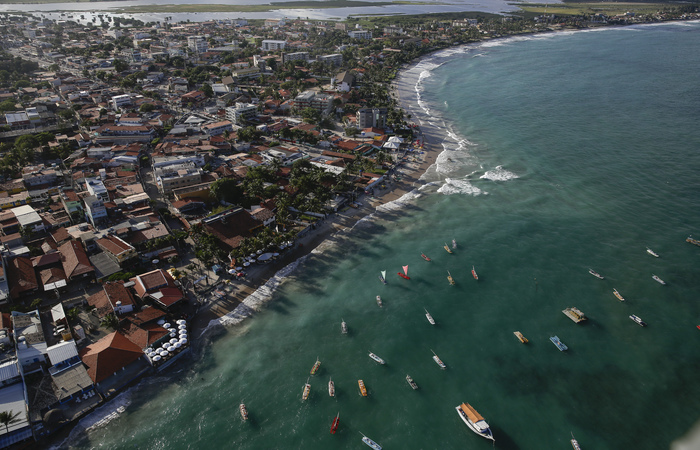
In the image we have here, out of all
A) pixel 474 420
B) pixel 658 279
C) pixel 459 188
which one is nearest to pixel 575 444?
pixel 474 420

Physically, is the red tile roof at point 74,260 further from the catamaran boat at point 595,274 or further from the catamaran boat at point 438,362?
the catamaran boat at point 595,274

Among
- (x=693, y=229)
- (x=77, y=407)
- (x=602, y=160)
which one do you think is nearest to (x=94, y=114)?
(x=77, y=407)

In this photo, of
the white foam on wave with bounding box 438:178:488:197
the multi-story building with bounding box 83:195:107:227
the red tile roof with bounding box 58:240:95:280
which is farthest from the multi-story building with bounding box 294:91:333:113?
the red tile roof with bounding box 58:240:95:280

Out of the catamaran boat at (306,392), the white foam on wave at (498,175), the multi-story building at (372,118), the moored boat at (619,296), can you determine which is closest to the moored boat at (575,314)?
the moored boat at (619,296)

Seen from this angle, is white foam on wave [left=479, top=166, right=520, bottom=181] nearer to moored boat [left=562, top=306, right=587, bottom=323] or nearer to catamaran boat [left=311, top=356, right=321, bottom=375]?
moored boat [left=562, top=306, right=587, bottom=323]

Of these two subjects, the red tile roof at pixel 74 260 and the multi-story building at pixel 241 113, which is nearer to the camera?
the red tile roof at pixel 74 260

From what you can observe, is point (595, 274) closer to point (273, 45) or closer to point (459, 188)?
point (459, 188)
